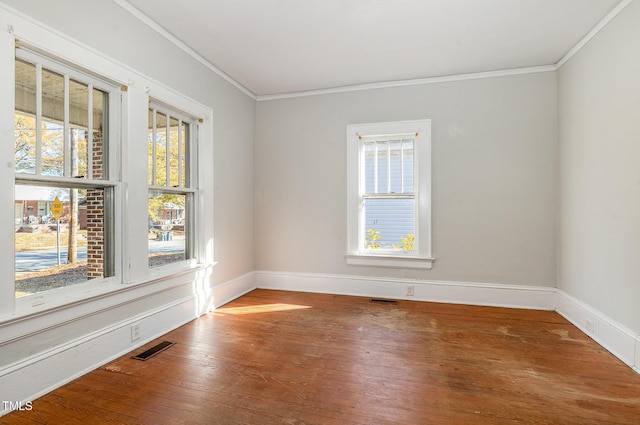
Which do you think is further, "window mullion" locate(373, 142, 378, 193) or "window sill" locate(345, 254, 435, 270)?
"window mullion" locate(373, 142, 378, 193)

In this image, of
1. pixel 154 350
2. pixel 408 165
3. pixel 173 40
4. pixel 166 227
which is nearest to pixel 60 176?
pixel 166 227

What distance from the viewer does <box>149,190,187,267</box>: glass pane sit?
122 inches

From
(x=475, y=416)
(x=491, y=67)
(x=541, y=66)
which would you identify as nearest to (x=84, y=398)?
(x=475, y=416)

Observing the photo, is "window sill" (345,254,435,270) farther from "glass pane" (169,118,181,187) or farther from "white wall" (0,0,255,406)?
"glass pane" (169,118,181,187)

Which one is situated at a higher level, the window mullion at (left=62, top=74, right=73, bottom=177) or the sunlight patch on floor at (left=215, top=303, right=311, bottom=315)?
the window mullion at (left=62, top=74, right=73, bottom=177)

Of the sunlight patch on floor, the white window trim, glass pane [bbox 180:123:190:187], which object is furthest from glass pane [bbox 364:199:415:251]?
glass pane [bbox 180:123:190:187]

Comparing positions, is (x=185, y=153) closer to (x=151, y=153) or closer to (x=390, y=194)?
(x=151, y=153)

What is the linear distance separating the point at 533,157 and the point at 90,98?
451 cm

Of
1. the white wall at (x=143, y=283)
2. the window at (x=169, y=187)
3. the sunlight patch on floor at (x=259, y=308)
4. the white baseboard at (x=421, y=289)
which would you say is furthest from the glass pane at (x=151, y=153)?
the white baseboard at (x=421, y=289)

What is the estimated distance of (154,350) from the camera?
2750 mm

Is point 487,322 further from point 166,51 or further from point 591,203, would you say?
point 166,51

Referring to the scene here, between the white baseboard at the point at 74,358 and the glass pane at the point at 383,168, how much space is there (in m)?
2.89

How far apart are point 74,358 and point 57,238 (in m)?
0.86

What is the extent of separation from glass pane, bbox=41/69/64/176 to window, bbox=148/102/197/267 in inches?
30.0
